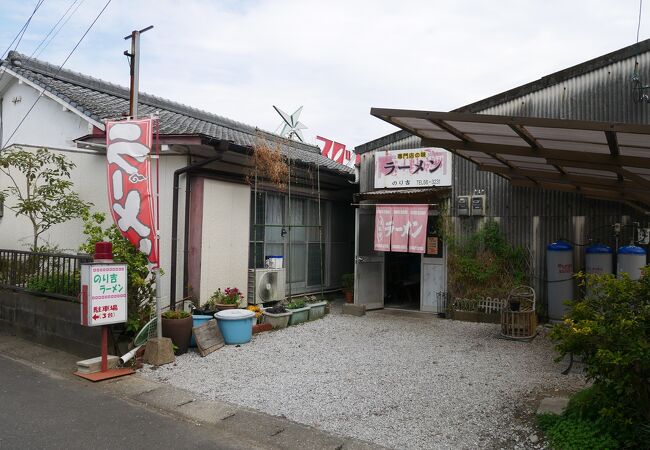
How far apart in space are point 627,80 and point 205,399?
991 centimetres

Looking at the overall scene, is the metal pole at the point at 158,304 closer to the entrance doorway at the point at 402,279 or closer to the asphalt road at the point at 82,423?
the asphalt road at the point at 82,423

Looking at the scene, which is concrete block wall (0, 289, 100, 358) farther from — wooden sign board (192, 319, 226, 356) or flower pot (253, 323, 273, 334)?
flower pot (253, 323, 273, 334)

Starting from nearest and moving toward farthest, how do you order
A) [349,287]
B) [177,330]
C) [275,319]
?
[177,330], [275,319], [349,287]

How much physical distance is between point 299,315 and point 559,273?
224 inches

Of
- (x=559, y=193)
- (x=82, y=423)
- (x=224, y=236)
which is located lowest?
(x=82, y=423)

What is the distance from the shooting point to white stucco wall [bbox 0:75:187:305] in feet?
30.5

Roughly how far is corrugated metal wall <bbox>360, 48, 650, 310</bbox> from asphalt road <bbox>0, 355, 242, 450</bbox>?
26.8ft

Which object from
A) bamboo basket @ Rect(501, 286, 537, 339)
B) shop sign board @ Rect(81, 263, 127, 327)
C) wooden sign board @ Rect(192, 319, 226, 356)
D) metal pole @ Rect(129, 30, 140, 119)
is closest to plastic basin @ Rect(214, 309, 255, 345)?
wooden sign board @ Rect(192, 319, 226, 356)

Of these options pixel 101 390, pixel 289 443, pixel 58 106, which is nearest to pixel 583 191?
pixel 289 443

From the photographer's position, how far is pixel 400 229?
1112 cm

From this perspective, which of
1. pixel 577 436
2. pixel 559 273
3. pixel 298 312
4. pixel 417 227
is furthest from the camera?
Result: pixel 417 227

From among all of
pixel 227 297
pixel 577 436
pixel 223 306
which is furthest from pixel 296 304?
pixel 577 436

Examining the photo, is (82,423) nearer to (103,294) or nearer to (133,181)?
(103,294)

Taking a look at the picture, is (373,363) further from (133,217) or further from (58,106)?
(58,106)
